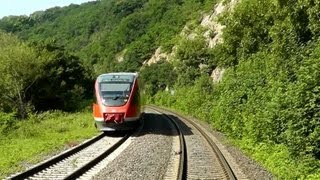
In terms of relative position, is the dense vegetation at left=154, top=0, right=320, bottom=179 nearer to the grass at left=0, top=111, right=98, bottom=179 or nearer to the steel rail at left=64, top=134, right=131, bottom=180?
the steel rail at left=64, top=134, right=131, bottom=180

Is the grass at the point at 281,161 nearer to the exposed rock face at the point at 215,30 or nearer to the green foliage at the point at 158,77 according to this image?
the exposed rock face at the point at 215,30

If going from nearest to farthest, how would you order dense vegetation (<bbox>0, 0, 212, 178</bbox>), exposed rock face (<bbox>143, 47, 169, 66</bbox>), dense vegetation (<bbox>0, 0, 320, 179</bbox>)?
dense vegetation (<bbox>0, 0, 320, 179</bbox>), dense vegetation (<bbox>0, 0, 212, 178</bbox>), exposed rock face (<bbox>143, 47, 169, 66</bbox>)

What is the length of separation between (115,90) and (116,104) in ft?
2.90

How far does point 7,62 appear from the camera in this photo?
43.3 m

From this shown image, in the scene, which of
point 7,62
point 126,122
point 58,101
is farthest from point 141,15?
point 126,122

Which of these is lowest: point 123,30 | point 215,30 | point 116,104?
point 116,104

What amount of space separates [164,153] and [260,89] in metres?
6.24

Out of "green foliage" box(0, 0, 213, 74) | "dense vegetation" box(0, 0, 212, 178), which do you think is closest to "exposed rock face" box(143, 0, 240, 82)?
"dense vegetation" box(0, 0, 212, 178)

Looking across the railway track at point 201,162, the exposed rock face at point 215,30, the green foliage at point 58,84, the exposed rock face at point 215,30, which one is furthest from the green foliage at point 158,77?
the railway track at point 201,162

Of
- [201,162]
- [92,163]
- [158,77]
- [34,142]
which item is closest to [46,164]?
[92,163]

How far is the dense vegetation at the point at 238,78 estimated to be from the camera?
14516mm

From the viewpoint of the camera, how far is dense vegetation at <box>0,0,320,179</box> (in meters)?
14.5

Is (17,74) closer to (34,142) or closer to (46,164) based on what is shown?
(34,142)

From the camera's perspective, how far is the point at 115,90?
24.3m
